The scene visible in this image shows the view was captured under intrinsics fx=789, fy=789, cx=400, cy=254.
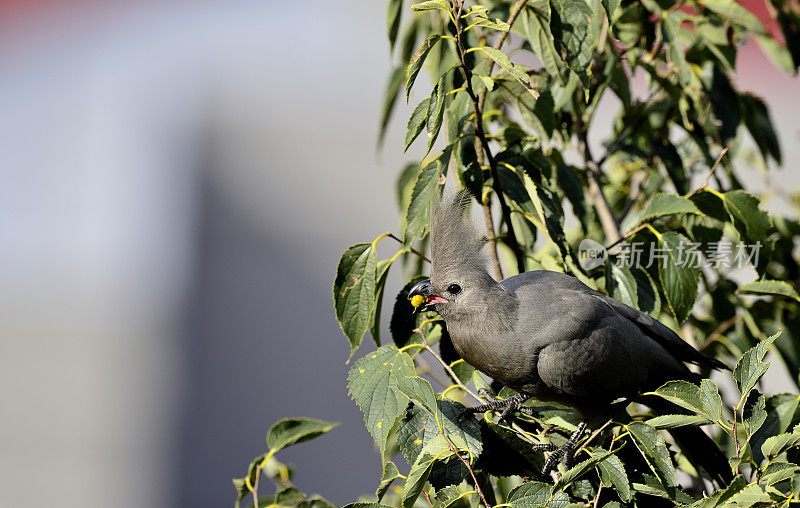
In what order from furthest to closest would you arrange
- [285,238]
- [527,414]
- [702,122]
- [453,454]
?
[285,238] → [702,122] → [527,414] → [453,454]

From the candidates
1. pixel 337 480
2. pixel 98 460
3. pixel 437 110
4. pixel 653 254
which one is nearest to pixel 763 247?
pixel 653 254

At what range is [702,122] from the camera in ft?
6.75

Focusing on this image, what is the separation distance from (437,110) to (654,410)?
2.91 feet

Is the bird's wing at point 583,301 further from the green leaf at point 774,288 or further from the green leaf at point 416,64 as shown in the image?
the green leaf at point 416,64

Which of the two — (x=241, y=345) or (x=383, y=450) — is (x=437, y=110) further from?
(x=241, y=345)

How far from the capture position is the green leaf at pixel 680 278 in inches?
60.7

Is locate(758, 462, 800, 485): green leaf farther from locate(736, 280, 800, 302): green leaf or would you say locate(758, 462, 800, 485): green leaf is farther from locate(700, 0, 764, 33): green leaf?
locate(700, 0, 764, 33): green leaf

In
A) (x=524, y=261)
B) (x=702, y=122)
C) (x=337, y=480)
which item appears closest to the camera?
(x=524, y=261)

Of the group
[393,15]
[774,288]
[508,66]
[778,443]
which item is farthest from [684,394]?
[393,15]

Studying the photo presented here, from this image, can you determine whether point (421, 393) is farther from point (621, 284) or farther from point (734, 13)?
point (734, 13)

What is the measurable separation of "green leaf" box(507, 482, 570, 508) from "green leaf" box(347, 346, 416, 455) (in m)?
0.23

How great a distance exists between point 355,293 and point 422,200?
0.73 feet

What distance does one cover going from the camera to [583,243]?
1.81 metres

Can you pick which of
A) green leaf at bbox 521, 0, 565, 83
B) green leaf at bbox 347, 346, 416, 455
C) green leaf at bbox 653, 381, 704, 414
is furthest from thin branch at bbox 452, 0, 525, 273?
green leaf at bbox 653, 381, 704, 414
